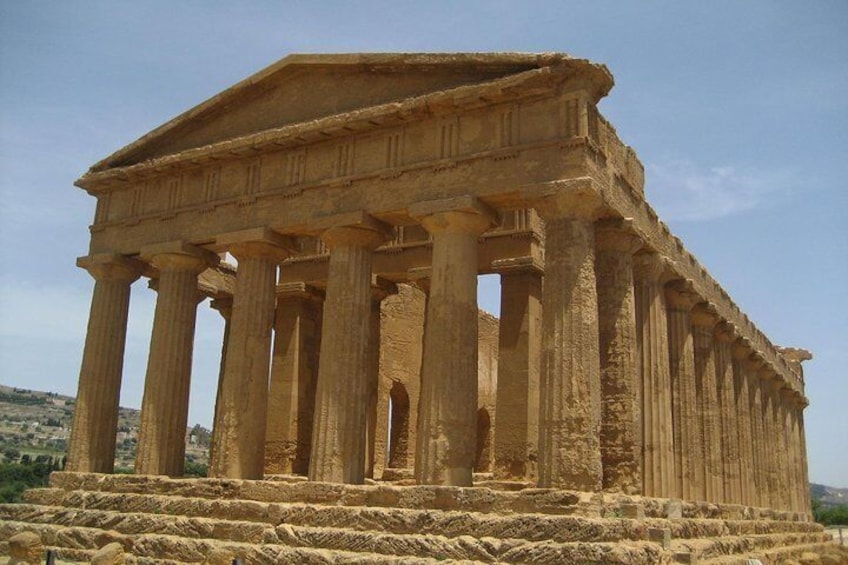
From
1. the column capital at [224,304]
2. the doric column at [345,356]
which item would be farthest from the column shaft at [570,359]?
the column capital at [224,304]

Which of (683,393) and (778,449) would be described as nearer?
(683,393)

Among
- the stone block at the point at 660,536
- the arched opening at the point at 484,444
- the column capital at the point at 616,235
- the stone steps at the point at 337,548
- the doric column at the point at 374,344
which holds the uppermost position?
the column capital at the point at 616,235

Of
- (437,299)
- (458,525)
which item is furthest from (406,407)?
(458,525)

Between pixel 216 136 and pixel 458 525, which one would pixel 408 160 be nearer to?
pixel 216 136

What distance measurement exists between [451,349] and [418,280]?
5.83 metres

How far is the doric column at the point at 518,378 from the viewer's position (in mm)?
18047

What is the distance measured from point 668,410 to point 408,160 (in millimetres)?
7356

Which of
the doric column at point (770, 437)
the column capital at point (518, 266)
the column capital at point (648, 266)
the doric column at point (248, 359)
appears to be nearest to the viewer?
the doric column at point (248, 359)

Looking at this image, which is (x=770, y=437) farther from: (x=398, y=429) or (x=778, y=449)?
(x=398, y=429)

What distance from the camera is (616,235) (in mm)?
16078

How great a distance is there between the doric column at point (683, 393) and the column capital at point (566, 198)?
20.5 ft

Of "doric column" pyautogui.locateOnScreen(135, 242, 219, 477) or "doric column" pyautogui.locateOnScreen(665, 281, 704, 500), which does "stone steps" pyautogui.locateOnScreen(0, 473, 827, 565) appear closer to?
"doric column" pyautogui.locateOnScreen(135, 242, 219, 477)

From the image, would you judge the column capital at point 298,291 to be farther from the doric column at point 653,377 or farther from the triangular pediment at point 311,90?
the doric column at point 653,377

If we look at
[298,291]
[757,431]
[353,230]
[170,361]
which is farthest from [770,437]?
[170,361]
